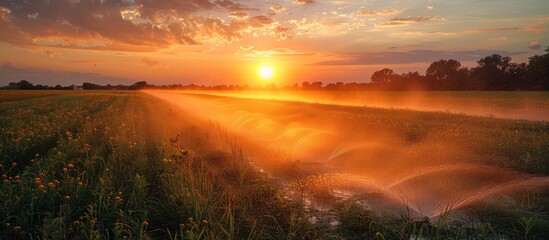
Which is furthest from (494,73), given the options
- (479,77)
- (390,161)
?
(390,161)

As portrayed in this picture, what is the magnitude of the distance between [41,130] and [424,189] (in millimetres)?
10441

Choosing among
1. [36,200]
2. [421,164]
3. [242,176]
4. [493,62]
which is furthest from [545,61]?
[36,200]

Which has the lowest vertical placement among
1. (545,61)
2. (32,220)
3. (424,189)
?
(424,189)

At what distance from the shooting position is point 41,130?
11781mm

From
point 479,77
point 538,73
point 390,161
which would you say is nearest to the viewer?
→ point 390,161

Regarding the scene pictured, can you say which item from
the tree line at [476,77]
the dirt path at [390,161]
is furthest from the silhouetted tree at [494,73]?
the dirt path at [390,161]

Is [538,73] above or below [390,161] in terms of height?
above

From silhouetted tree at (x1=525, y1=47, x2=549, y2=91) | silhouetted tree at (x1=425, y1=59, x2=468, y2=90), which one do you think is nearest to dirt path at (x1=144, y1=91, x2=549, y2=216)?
silhouetted tree at (x1=525, y1=47, x2=549, y2=91)

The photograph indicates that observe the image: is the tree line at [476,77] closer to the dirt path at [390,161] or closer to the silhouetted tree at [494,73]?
the silhouetted tree at [494,73]

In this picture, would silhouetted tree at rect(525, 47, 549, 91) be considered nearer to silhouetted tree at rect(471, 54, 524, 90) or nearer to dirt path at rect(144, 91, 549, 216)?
silhouetted tree at rect(471, 54, 524, 90)

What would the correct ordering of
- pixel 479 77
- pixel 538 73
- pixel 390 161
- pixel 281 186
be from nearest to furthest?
pixel 281 186, pixel 390 161, pixel 538 73, pixel 479 77

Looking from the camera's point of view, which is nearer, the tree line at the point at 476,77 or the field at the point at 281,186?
the field at the point at 281,186

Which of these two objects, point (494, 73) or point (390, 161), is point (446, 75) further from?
point (390, 161)

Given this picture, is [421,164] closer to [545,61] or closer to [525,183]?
[525,183]
